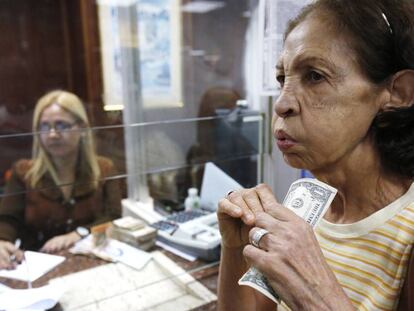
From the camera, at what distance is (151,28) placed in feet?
7.09

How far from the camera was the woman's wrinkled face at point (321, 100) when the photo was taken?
626 millimetres

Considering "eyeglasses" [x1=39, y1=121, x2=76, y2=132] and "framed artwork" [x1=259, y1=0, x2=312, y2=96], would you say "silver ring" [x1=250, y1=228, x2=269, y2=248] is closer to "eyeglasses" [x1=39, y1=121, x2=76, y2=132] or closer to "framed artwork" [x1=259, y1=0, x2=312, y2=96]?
"framed artwork" [x1=259, y1=0, x2=312, y2=96]

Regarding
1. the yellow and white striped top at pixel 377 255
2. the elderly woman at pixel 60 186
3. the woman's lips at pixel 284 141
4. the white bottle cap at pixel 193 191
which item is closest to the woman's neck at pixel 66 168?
the elderly woman at pixel 60 186

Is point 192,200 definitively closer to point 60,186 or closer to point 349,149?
point 60,186

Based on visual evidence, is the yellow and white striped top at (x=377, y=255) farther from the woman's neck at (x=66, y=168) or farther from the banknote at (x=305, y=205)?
the woman's neck at (x=66, y=168)

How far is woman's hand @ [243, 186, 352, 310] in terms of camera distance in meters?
0.53

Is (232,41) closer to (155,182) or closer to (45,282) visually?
(155,182)

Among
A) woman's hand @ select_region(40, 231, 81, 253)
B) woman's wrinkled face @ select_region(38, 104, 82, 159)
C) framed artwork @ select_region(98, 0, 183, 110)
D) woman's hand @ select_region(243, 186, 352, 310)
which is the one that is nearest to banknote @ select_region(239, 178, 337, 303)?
woman's hand @ select_region(243, 186, 352, 310)

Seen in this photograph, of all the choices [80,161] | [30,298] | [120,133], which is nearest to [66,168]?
[80,161]

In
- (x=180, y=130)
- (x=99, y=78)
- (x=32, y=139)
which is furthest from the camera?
(x=99, y=78)

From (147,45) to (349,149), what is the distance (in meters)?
1.72

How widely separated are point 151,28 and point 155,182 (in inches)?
44.0

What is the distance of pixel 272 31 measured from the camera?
0.89 metres

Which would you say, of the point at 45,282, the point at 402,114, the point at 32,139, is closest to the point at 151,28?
the point at 32,139
